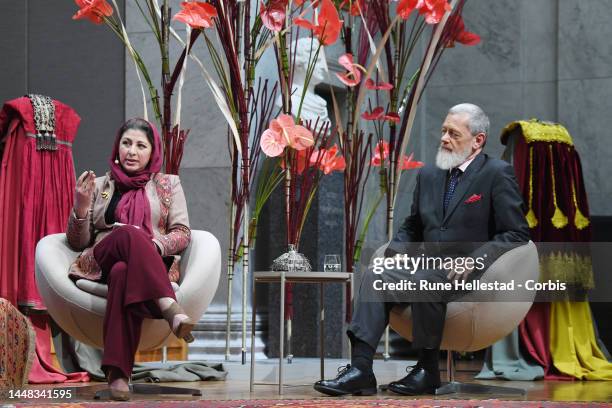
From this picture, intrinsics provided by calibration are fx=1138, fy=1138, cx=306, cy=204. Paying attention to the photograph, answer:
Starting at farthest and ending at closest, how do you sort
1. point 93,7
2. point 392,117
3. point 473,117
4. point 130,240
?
point 392,117
point 93,7
point 473,117
point 130,240

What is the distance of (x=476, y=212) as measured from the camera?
431cm

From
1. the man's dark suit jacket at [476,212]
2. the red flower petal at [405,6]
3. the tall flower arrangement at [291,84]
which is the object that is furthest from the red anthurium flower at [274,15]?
the man's dark suit jacket at [476,212]

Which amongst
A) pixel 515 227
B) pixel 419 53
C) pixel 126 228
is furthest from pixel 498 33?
pixel 126 228

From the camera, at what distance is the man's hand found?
414 cm

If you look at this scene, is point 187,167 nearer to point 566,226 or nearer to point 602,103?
point 566,226

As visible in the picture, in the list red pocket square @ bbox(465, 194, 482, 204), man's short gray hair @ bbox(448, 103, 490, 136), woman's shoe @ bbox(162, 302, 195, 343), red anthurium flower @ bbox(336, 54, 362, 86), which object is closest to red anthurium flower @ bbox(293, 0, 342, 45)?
red anthurium flower @ bbox(336, 54, 362, 86)

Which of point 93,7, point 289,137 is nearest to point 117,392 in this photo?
point 289,137

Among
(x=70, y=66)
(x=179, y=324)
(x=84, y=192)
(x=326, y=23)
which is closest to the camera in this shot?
(x=179, y=324)

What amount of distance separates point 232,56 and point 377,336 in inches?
59.6

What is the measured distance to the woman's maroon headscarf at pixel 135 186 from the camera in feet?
14.4

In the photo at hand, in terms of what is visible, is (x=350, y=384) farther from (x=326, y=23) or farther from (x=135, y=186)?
(x=326, y=23)

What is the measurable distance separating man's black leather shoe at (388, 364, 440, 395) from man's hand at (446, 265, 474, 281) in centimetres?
37

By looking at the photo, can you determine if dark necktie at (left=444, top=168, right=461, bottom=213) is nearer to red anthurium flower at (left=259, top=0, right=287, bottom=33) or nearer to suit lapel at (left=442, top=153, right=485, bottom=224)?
suit lapel at (left=442, top=153, right=485, bottom=224)

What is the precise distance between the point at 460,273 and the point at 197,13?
5.22 ft
